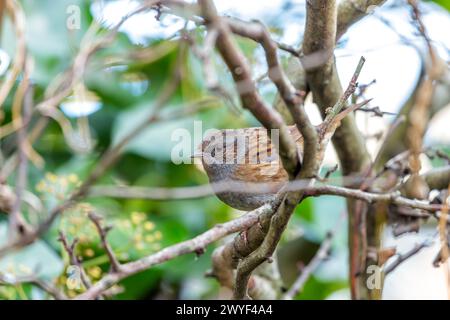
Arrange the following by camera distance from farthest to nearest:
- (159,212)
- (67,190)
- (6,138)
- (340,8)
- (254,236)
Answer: (159,212), (6,138), (67,190), (340,8), (254,236)

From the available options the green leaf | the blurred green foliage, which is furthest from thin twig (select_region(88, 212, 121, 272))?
the blurred green foliage

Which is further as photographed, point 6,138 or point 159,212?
point 159,212

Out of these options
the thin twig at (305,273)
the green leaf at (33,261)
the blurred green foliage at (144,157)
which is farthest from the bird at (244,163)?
the green leaf at (33,261)

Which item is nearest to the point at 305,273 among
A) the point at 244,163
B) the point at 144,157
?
the point at 244,163

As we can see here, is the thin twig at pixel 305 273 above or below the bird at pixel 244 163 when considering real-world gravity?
below

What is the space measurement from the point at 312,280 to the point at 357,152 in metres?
0.89

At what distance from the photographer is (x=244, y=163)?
101 inches

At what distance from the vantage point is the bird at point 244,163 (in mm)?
2426

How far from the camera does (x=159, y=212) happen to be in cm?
345

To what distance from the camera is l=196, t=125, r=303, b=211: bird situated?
243 cm

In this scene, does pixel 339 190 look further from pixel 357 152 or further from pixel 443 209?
pixel 357 152

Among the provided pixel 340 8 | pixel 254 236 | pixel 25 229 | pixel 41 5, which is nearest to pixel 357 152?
pixel 340 8

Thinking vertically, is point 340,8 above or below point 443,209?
above

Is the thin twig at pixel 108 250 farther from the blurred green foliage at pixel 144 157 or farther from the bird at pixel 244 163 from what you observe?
the blurred green foliage at pixel 144 157
